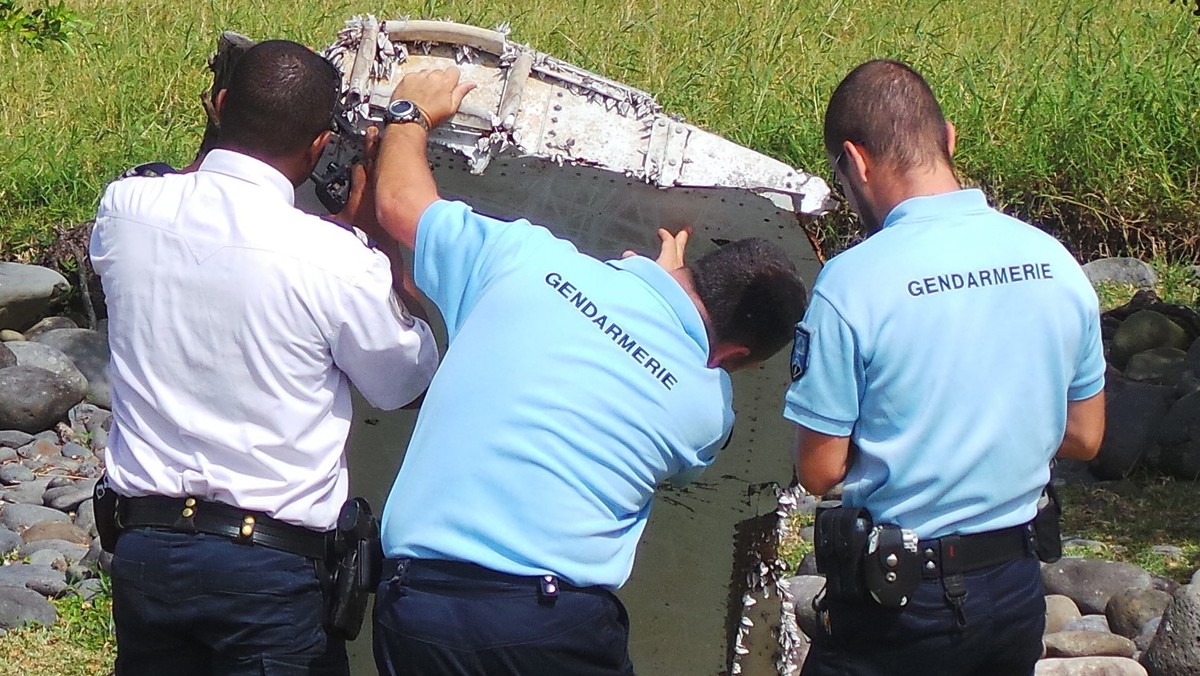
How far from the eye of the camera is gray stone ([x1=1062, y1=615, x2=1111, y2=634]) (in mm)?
4449

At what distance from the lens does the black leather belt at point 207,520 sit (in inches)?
106

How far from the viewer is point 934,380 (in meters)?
2.46

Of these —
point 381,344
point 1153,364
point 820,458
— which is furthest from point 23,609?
point 1153,364

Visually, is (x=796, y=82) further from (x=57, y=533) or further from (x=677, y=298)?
(x=677, y=298)

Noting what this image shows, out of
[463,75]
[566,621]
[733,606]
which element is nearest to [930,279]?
[566,621]

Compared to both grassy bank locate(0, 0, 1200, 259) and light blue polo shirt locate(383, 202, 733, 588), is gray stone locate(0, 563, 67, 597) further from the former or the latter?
→ grassy bank locate(0, 0, 1200, 259)

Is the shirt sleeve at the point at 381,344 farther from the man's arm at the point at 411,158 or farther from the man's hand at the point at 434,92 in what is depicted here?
the man's hand at the point at 434,92

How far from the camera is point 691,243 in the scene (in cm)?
330

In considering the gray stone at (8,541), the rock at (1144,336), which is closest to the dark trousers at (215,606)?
the gray stone at (8,541)

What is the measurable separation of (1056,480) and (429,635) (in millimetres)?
4061

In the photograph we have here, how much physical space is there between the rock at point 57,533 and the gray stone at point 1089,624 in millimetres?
3347

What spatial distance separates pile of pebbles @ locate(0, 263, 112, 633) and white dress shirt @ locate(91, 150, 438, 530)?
223cm

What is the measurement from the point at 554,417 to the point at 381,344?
41 cm

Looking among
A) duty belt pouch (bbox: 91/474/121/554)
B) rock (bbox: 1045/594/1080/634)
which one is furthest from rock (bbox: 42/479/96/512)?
rock (bbox: 1045/594/1080/634)
